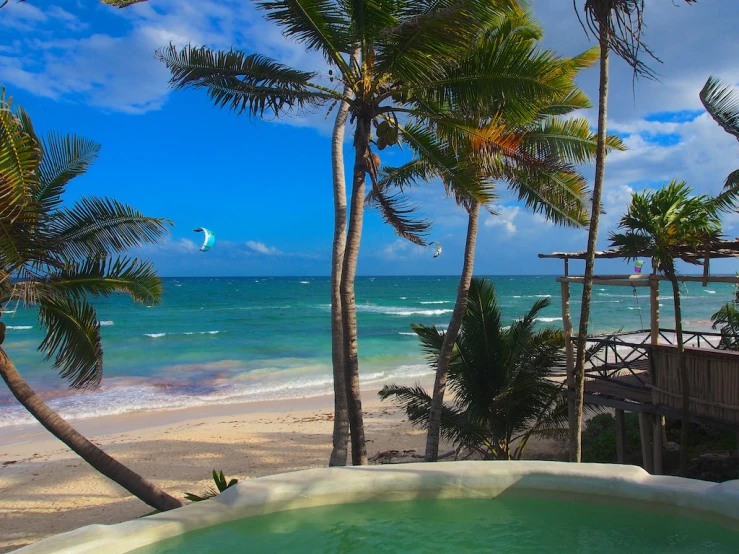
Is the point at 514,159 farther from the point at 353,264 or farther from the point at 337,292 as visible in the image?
the point at 337,292

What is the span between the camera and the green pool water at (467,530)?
4719mm

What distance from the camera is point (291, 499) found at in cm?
523

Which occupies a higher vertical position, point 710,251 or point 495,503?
point 710,251

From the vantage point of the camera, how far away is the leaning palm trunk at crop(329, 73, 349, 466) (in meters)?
7.93

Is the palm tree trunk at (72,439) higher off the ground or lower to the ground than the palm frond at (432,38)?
lower

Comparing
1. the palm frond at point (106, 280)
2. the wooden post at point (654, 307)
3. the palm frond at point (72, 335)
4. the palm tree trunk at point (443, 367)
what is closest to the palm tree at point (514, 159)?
the palm tree trunk at point (443, 367)

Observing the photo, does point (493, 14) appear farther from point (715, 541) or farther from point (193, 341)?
point (193, 341)

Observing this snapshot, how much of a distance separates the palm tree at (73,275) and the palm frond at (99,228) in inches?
0.4

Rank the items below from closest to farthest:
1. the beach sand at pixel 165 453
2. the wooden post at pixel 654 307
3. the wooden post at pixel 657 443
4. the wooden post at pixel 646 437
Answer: the wooden post at pixel 657 443
the wooden post at pixel 646 437
the wooden post at pixel 654 307
the beach sand at pixel 165 453

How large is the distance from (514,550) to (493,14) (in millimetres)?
4830

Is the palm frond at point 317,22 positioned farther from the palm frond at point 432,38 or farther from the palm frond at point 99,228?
the palm frond at point 99,228

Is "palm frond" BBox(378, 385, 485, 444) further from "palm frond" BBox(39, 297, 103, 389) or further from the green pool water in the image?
"palm frond" BBox(39, 297, 103, 389)

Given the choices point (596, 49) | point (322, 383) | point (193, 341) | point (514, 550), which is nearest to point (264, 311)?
point (193, 341)

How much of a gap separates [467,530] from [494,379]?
484 centimetres
